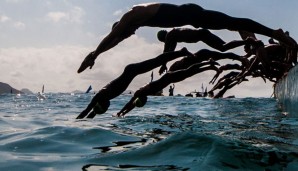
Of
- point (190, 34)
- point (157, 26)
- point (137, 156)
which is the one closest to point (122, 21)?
point (157, 26)

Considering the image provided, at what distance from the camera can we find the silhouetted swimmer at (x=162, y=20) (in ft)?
24.6

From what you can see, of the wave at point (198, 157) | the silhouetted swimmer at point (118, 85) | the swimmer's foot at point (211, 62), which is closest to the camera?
the wave at point (198, 157)

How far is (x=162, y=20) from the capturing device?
7.61 metres

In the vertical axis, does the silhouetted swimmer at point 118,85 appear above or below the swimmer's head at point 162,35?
below

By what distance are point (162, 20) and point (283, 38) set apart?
341 centimetres

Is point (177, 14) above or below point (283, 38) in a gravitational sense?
above

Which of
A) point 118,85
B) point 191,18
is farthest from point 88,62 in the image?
point 191,18

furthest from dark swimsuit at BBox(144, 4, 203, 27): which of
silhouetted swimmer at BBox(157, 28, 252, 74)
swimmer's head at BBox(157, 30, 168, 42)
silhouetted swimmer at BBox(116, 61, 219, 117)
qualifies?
swimmer's head at BBox(157, 30, 168, 42)

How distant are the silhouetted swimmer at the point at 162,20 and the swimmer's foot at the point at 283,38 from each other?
4.11 feet

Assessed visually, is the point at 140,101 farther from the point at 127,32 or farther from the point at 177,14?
the point at 177,14

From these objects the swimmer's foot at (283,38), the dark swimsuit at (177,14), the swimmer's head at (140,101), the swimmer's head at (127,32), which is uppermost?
the dark swimsuit at (177,14)

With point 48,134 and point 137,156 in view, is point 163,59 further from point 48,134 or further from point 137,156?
point 137,156

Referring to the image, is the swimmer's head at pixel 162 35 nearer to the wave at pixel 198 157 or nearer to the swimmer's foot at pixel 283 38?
the swimmer's foot at pixel 283 38

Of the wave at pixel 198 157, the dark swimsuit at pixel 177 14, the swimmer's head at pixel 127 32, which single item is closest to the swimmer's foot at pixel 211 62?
the dark swimsuit at pixel 177 14
